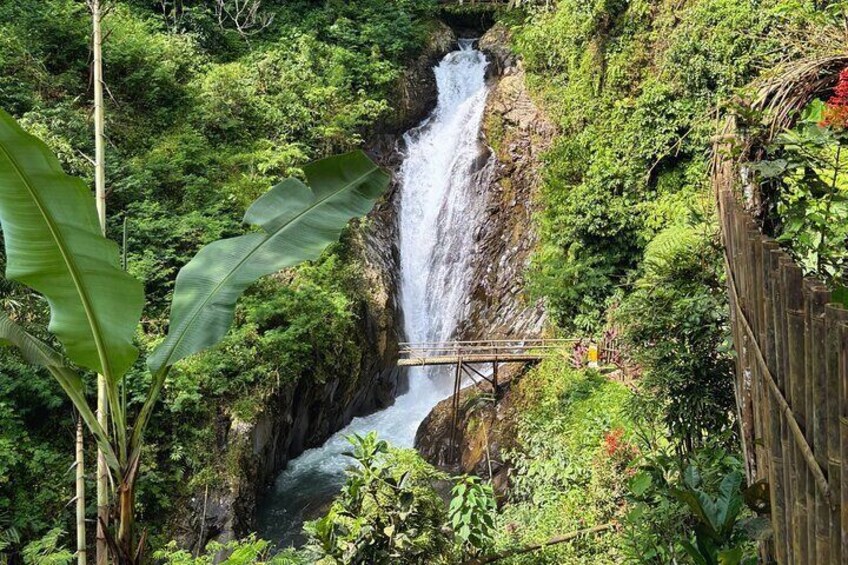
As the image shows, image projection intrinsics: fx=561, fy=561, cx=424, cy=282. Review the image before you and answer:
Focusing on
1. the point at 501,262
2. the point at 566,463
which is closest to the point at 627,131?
the point at 501,262

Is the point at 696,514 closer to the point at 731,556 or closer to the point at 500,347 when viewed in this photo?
the point at 731,556

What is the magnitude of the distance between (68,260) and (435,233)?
12211 millimetres

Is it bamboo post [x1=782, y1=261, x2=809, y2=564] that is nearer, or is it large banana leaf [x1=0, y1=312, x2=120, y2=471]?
bamboo post [x1=782, y1=261, x2=809, y2=564]

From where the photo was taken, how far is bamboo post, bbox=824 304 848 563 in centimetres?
124

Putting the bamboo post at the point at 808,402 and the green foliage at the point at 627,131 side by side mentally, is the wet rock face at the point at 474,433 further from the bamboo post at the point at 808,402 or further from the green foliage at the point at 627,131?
the bamboo post at the point at 808,402

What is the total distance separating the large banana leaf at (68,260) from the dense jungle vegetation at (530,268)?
1.58 metres

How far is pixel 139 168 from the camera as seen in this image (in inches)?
403

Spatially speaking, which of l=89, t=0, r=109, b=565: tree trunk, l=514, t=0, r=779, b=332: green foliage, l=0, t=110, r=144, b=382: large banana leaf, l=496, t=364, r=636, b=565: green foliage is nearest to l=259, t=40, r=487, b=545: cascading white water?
l=514, t=0, r=779, b=332: green foliage

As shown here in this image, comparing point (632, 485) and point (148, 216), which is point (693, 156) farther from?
point (148, 216)

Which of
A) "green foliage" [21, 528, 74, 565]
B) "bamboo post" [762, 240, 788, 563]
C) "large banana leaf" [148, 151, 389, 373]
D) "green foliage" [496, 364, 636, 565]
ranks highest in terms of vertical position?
"large banana leaf" [148, 151, 389, 373]

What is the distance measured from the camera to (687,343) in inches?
189

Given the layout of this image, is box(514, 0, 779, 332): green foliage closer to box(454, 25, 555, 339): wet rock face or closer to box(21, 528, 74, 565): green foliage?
box(454, 25, 555, 339): wet rock face

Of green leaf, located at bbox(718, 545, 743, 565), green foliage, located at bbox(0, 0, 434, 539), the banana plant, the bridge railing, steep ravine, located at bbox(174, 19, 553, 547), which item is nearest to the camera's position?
the banana plant

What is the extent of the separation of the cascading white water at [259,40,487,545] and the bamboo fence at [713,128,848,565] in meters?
8.61
